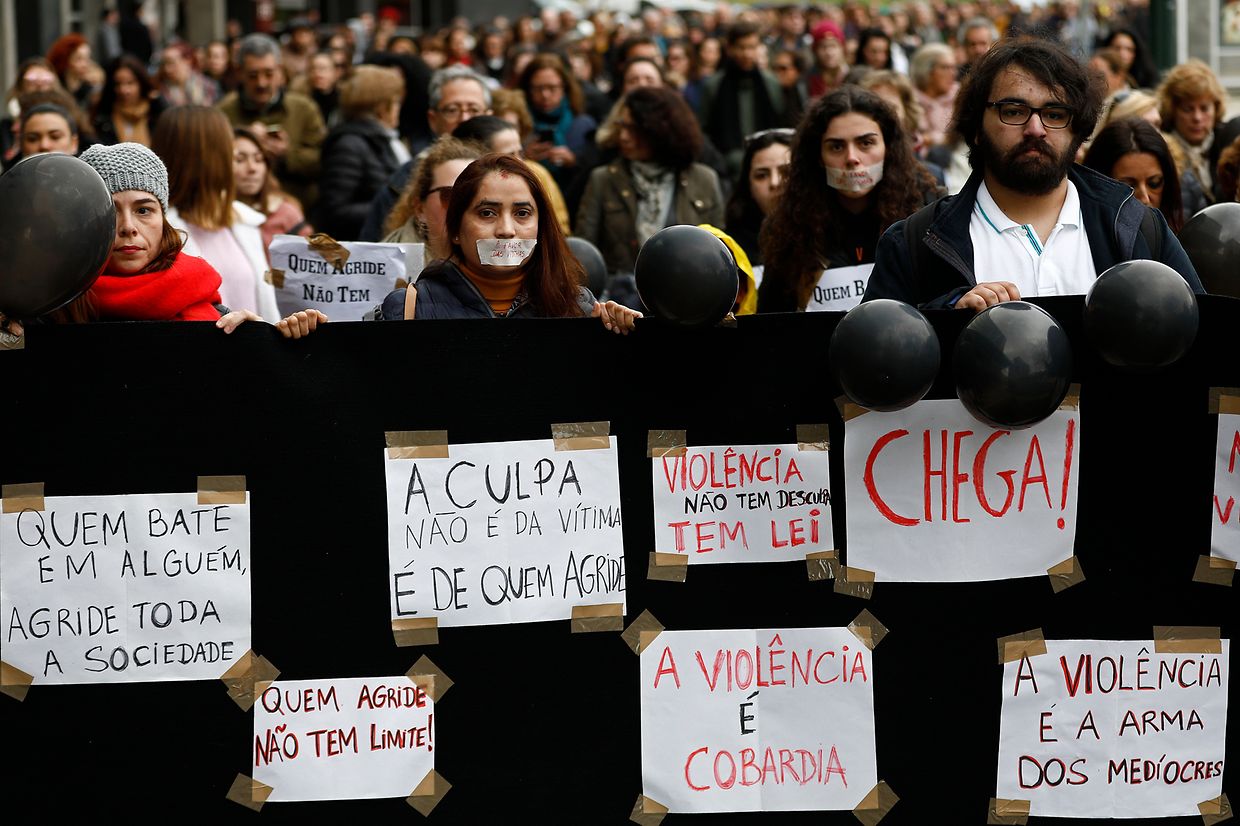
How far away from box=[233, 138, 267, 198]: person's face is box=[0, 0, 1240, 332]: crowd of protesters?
0.01 m

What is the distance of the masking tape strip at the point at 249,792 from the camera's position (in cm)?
372

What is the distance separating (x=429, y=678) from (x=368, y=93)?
499cm

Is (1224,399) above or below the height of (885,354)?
below

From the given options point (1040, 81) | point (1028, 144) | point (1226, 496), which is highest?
point (1040, 81)

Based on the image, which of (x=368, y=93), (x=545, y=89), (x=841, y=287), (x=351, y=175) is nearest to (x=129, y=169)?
(x=841, y=287)

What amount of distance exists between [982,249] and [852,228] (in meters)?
1.47

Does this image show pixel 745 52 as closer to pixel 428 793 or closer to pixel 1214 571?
pixel 1214 571

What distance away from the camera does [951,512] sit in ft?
12.4

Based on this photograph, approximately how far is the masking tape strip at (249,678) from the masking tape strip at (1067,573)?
6.01 ft

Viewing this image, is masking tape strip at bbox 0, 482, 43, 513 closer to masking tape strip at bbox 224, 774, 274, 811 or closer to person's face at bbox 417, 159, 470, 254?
masking tape strip at bbox 224, 774, 274, 811

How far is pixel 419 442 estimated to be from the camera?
3.75 m

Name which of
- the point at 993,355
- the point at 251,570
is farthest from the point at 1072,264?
the point at 251,570

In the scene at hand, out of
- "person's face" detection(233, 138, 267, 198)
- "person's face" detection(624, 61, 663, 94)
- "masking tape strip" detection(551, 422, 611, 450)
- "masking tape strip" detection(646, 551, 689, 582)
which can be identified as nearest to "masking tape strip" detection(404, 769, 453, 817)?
"masking tape strip" detection(646, 551, 689, 582)

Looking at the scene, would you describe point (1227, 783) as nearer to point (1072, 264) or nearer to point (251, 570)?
point (1072, 264)
